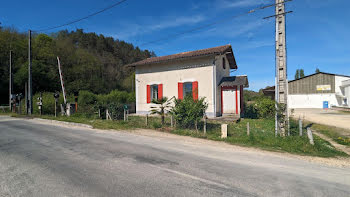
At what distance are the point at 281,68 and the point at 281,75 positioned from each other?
284 millimetres

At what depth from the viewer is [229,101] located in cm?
1395

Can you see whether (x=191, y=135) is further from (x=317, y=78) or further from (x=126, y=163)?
(x=317, y=78)

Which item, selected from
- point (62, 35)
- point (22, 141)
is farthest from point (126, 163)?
point (62, 35)

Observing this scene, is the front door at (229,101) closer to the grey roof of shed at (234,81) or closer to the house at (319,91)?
the grey roof of shed at (234,81)

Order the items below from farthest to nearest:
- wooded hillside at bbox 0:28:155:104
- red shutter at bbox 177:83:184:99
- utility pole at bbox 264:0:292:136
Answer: wooded hillside at bbox 0:28:155:104 → red shutter at bbox 177:83:184:99 → utility pole at bbox 264:0:292:136

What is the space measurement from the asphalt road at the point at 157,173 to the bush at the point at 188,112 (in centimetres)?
297

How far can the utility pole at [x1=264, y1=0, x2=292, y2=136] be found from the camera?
750cm

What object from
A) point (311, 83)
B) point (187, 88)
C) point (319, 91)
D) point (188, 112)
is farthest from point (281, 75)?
point (319, 91)

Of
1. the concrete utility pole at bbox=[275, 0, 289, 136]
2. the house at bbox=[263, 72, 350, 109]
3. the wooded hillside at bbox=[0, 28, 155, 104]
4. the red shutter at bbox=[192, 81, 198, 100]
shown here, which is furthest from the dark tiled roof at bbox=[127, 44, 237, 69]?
the house at bbox=[263, 72, 350, 109]

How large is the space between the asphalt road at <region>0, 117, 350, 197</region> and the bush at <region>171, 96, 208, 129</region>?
297cm

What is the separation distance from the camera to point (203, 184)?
341 cm

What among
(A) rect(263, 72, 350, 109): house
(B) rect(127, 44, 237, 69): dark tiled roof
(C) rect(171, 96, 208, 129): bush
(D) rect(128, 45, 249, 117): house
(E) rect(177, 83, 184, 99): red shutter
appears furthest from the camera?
(A) rect(263, 72, 350, 109): house

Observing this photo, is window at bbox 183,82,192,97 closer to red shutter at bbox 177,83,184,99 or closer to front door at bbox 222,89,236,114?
red shutter at bbox 177,83,184,99

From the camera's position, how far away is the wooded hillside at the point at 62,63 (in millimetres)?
26172
